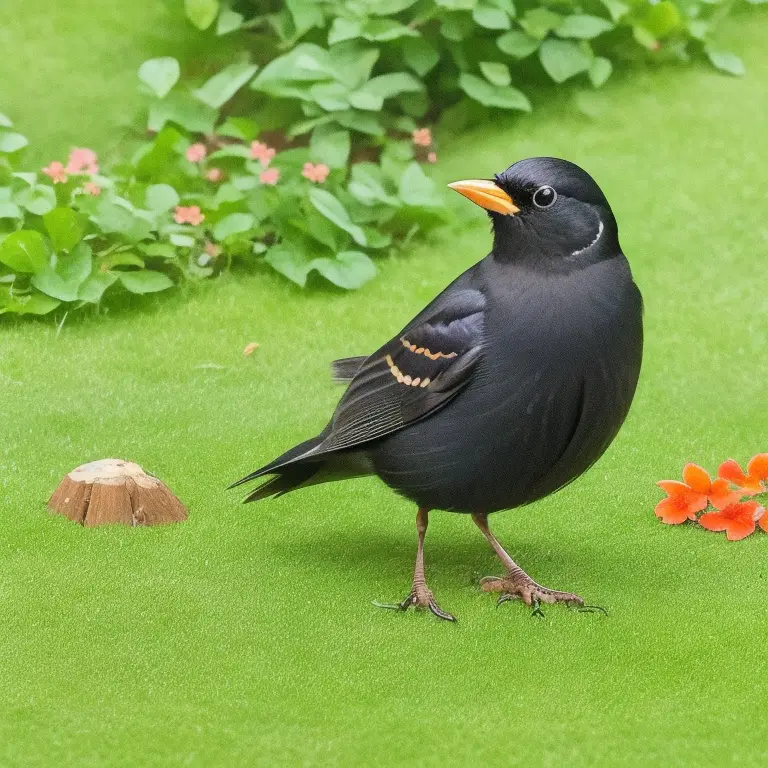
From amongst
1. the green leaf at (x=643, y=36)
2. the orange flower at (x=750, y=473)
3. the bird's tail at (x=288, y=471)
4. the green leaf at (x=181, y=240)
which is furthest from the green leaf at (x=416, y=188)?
the bird's tail at (x=288, y=471)

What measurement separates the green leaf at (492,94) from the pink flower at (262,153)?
1.28 meters

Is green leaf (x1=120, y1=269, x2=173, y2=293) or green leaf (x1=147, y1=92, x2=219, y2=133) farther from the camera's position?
green leaf (x1=147, y1=92, x2=219, y2=133)

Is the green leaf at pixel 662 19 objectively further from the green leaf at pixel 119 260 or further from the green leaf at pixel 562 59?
the green leaf at pixel 119 260

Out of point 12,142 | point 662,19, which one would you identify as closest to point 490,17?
point 662,19

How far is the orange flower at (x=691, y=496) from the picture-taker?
4.71 m

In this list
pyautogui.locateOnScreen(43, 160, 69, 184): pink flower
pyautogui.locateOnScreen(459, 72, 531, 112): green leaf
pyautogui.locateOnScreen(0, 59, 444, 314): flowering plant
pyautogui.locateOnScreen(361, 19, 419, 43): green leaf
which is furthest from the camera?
pyautogui.locateOnScreen(459, 72, 531, 112): green leaf

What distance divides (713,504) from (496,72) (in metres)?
3.84

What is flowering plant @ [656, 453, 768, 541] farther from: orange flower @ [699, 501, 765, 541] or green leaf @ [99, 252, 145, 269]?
green leaf @ [99, 252, 145, 269]

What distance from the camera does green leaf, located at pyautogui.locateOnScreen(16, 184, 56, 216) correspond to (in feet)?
21.7

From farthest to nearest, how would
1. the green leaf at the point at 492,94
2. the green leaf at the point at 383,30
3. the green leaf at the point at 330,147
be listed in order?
1. the green leaf at the point at 492,94
2. the green leaf at the point at 383,30
3. the green leaf at the point at 330,147

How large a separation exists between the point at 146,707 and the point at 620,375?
5.31 feet

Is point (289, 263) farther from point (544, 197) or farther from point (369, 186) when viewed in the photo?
point (544, 197)

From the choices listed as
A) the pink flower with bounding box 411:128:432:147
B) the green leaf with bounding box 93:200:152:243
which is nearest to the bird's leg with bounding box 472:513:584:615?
the green leaf with bounding box 93:200:152:243

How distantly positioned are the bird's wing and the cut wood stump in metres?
0.73
